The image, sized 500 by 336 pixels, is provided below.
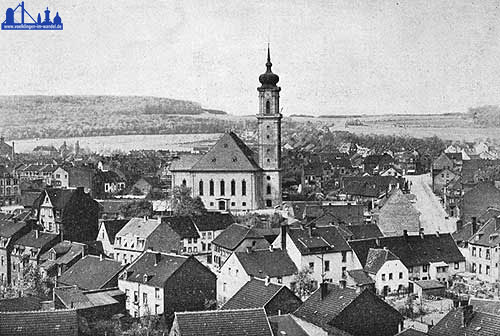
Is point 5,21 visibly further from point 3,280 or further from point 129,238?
point 3,280

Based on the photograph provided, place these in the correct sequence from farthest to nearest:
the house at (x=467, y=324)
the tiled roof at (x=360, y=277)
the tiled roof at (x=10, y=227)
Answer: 1. the tiled roof at (x=10, y=227)
2. the tiled roof at (x=360, y=277)
3. the house at (x=467, y=324)

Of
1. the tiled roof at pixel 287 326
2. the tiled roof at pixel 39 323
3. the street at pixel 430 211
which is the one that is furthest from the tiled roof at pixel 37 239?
the street at pixel 430 211

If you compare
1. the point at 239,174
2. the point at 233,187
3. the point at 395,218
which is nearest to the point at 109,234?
the point at 233,187

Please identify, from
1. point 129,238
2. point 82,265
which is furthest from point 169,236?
point 82,265

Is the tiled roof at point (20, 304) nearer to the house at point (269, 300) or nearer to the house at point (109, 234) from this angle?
the house at point (269, 300)

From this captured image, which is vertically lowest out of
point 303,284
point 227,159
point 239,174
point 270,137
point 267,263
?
point 303,284

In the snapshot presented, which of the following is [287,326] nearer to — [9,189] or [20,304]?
[20,304]
